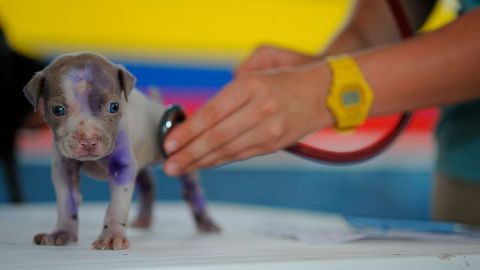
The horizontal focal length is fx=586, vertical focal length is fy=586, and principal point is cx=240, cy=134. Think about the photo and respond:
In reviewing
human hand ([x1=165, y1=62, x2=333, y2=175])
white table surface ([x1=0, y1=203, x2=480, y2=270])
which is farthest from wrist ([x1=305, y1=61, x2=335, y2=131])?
white table surface ([x1=0, y1=203, x2=480, y2=270])

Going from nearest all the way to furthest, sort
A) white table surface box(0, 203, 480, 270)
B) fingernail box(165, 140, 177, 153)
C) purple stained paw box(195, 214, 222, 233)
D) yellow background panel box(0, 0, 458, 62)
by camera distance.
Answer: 1. white table surface box(0, 203, 480, 270)
2. fingernail box(165, 140, 177, 153)
3. purple stained paw box(195, 214, 222, 233)
4. yellow background panel box(0, 0, 458, 62)

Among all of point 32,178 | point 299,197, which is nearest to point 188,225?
point 32,178

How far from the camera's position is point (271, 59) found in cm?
77

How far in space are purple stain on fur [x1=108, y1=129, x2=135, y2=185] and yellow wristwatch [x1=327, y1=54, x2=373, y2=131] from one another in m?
0.21

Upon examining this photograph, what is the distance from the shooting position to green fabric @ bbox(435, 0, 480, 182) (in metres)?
0.76

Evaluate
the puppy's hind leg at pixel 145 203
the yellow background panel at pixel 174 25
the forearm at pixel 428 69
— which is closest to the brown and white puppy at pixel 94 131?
the puppy's hind leg at pixel 145 203

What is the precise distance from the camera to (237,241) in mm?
564

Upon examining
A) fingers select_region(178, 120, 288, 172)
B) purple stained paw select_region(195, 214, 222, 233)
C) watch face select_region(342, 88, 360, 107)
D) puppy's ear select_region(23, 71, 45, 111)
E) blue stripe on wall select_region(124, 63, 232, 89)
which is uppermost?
blue stripe on wall select_region(124, 63, 232, 89)

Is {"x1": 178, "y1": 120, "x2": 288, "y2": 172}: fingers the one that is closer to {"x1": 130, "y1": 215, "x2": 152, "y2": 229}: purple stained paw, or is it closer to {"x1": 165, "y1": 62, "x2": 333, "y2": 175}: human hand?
{"x1": 165, "y1": 62, "x2": 333, "y2": 175}: human hand

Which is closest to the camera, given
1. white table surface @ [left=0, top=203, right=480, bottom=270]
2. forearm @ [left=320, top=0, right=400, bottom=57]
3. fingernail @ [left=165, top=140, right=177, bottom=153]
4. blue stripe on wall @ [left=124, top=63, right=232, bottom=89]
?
white table surface @ [left=0, top=203, right=480, bottom=270]

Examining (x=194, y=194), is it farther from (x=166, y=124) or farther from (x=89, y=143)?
(x=89, y=143)

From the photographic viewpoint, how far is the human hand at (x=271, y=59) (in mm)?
771

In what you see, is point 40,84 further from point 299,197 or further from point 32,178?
point 299,197

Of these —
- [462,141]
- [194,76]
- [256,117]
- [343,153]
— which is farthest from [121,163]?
[194,76]
